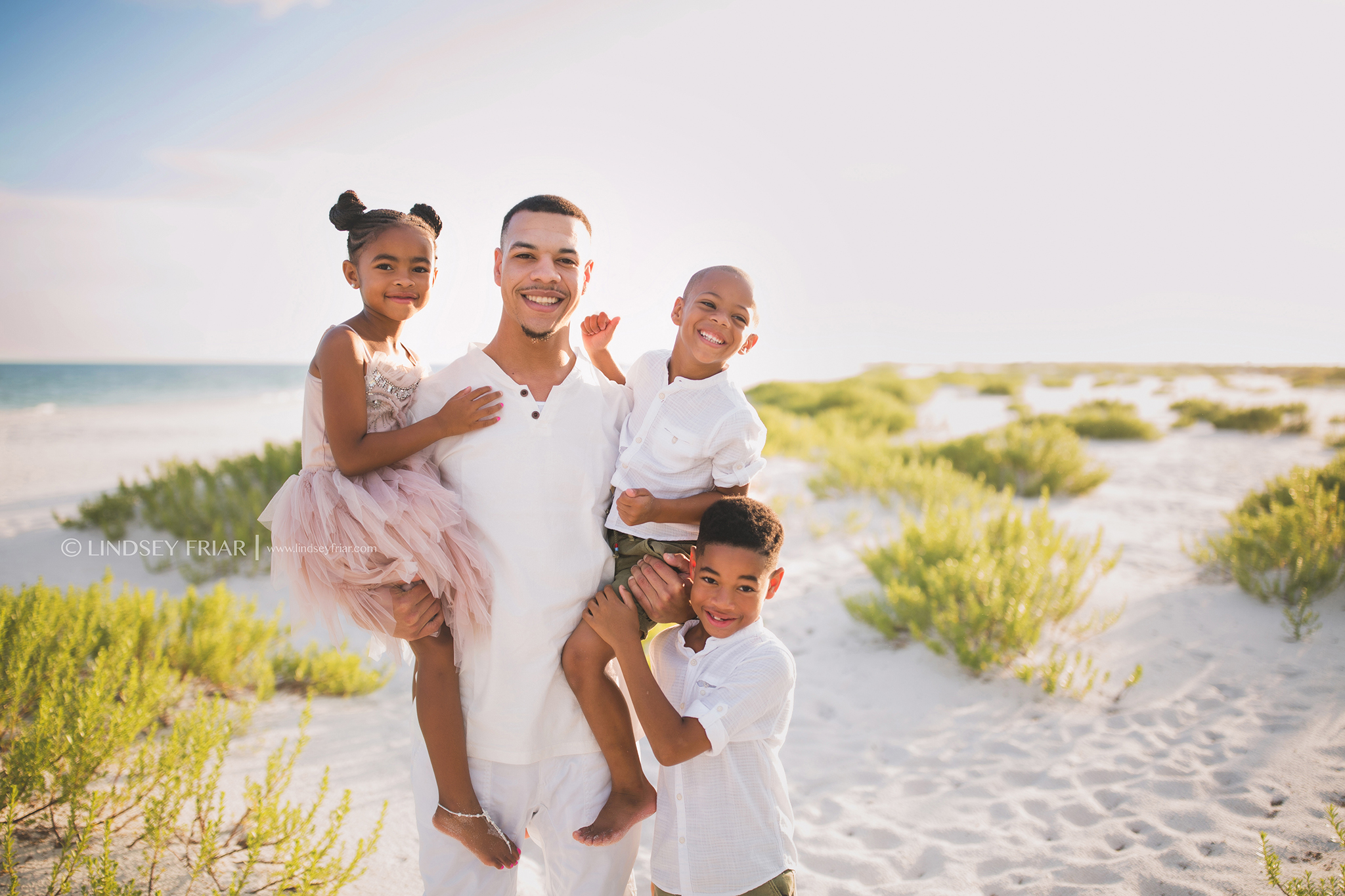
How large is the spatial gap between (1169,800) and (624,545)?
3.21 metres

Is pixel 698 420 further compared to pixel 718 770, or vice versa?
pixel 698 420

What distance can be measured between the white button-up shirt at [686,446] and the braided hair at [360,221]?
3.59 ft

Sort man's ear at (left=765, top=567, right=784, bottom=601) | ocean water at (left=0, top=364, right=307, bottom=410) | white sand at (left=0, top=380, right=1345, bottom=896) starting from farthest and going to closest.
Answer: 1. ocean water at (left=0, top=364, right=307, bottom=410)
2. white sand at (left=0, top=380, right=1345, bottom=896)
3. man's ear at (left=765, top=567, right=784, bottom=601)

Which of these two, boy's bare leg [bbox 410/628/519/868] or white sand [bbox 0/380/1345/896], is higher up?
boy's bare leg [bbox 410/628/519/868]

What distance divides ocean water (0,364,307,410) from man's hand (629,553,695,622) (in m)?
27.2

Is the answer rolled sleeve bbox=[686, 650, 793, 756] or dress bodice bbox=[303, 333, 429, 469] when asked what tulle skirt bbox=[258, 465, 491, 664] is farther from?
rolled sleeve bbox=[686, 650, 793, 756]

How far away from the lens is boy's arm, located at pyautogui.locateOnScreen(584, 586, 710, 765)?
1.83 meters

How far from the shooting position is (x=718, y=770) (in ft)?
6.47

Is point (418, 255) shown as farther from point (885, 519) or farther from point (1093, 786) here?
point (885, 519)

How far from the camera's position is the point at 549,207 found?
2.23m

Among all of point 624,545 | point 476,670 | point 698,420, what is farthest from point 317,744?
point 698,420

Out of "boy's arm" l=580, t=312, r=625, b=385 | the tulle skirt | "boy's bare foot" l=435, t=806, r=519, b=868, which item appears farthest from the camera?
"boy's arm" l=580, t=312, r=625, b=385

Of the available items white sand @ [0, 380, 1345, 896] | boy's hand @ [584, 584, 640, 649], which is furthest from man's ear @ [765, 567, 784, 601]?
white sand @ [0, 380, 1345, 896]

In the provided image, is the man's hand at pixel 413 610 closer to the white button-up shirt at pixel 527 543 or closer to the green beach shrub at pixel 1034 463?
the white button-up shirt at pixel 527 543
